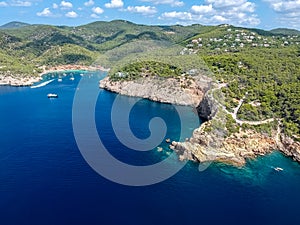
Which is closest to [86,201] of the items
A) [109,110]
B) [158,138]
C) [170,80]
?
[158,138]

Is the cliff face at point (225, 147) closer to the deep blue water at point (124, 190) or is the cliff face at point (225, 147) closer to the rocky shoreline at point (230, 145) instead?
the rocky shoreline at point (230, 145)

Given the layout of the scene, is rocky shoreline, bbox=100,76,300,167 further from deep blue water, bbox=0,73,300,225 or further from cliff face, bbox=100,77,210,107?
cliff face, bbox=100,77,210,107

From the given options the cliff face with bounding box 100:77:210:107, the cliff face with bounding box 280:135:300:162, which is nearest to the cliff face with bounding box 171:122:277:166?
the cliff face with bounding box 280:135:300:162

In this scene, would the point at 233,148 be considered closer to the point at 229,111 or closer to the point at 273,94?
the point at 229,111

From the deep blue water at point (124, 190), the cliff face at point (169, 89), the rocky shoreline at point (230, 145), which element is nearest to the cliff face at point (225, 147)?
the rocky shoreline at point (230, 145)

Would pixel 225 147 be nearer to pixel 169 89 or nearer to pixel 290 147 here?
pixel 290 147

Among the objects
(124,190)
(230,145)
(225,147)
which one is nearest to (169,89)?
(230,145)
